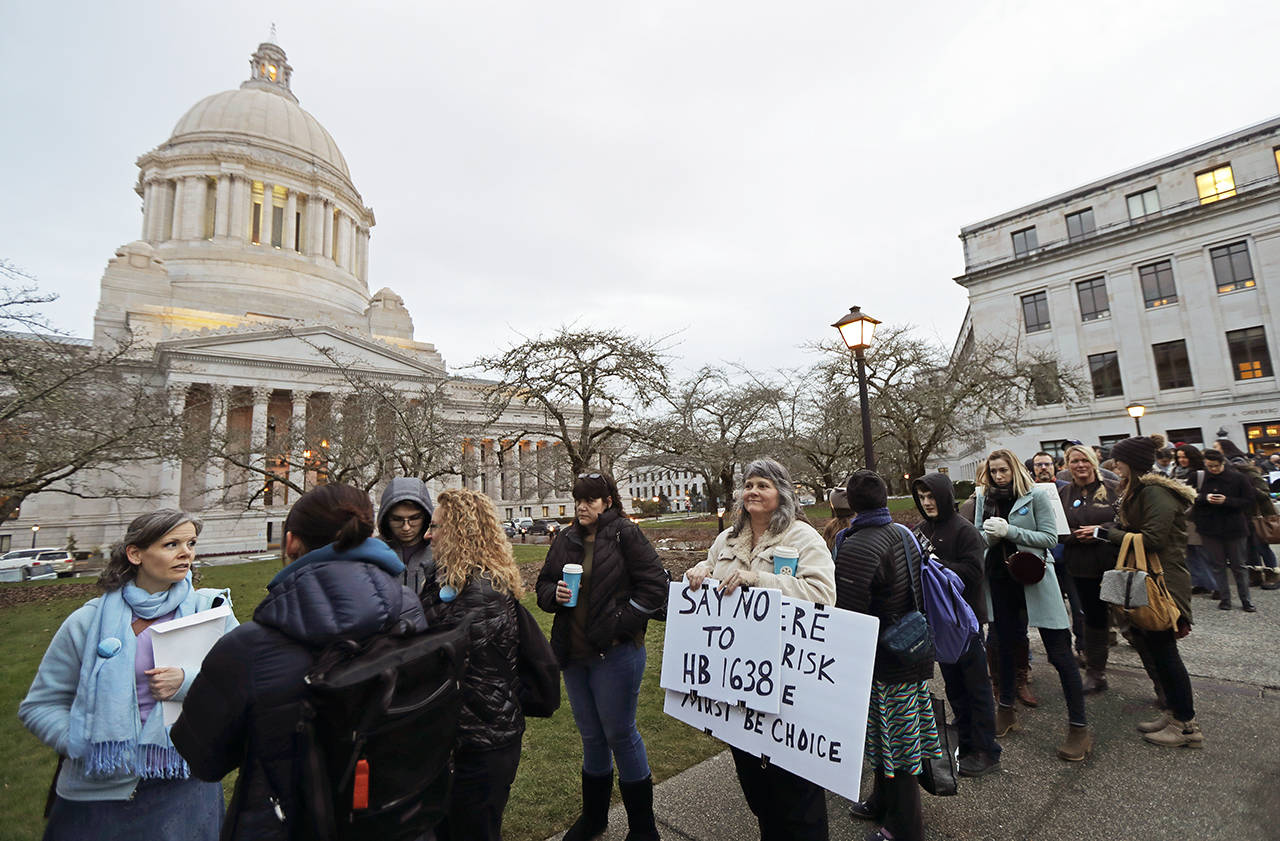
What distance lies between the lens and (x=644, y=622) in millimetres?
3658

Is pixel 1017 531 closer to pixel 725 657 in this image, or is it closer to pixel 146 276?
pixel 725 657

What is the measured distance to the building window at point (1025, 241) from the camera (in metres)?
39.1

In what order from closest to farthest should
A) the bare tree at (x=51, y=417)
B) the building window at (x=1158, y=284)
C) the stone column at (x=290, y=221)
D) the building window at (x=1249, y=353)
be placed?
the bare tree at (x=51, y=417) < the building window at (x=1249, y=353) < the building window at (x=1158, y=284) < the stone column at (x=290, y=221)

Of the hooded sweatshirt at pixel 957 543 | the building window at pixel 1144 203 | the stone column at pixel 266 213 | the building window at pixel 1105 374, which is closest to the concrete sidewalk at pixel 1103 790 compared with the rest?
the hooded sweatshirt at pixel 957 543

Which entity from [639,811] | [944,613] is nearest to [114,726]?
[639,811]

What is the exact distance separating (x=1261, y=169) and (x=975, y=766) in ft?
149

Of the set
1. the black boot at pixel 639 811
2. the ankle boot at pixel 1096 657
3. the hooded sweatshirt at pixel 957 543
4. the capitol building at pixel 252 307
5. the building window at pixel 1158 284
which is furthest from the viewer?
the capitol building at pixel 252 307

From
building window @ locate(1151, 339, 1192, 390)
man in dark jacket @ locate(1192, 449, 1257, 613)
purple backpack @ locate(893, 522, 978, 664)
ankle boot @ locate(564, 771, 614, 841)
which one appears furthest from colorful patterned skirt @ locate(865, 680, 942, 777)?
building window @ locate(1151, 339, 1192, 390)

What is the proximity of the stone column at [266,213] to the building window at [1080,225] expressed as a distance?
236ft

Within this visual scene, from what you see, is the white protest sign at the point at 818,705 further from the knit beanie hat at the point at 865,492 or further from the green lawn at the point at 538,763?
the green lawn at the point at 538,763

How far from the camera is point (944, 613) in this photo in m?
3.56

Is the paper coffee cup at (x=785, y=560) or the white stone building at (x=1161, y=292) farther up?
the white stone building at (x=1161, y=292)

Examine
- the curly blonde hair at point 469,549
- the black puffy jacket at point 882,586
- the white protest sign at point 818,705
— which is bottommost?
the white protest sign at point 818,705

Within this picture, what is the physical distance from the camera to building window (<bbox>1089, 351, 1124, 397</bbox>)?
35.1 m
